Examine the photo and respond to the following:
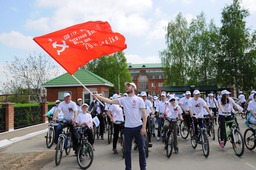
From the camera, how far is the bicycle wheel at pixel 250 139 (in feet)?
28.4

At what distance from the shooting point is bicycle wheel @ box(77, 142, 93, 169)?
7465mm

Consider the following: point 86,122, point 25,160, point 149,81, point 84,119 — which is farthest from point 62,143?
point 149,81

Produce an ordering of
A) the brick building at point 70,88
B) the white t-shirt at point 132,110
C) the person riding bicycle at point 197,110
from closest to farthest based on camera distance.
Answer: the white t-shirt at point 132,110
the person riding bicycle at point 197,110
the brick building at point 70,88

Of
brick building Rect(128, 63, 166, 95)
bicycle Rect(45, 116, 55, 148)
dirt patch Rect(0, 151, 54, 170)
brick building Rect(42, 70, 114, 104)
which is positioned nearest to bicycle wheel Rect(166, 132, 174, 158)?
dirt patch Rect(0, 151, 54, 170)

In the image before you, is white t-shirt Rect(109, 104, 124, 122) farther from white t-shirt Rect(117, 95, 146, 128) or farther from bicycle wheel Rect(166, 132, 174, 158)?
white t-shirt Rect(117, 95, 146, 128)

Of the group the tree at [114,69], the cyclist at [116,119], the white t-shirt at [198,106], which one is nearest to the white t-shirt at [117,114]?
the cyclist at [116,119]

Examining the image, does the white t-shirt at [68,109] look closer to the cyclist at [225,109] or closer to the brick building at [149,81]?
the cyclist at [225,109]

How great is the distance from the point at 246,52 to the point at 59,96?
26.8 meters

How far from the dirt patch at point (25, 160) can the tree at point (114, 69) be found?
185ft

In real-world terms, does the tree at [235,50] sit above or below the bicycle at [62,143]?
above

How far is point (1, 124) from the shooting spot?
16766 mm

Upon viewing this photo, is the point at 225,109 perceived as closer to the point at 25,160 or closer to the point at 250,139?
the point at 250,139

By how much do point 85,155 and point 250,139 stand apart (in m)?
5.01

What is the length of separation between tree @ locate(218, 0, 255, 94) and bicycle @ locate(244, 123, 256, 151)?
34.0 metres
